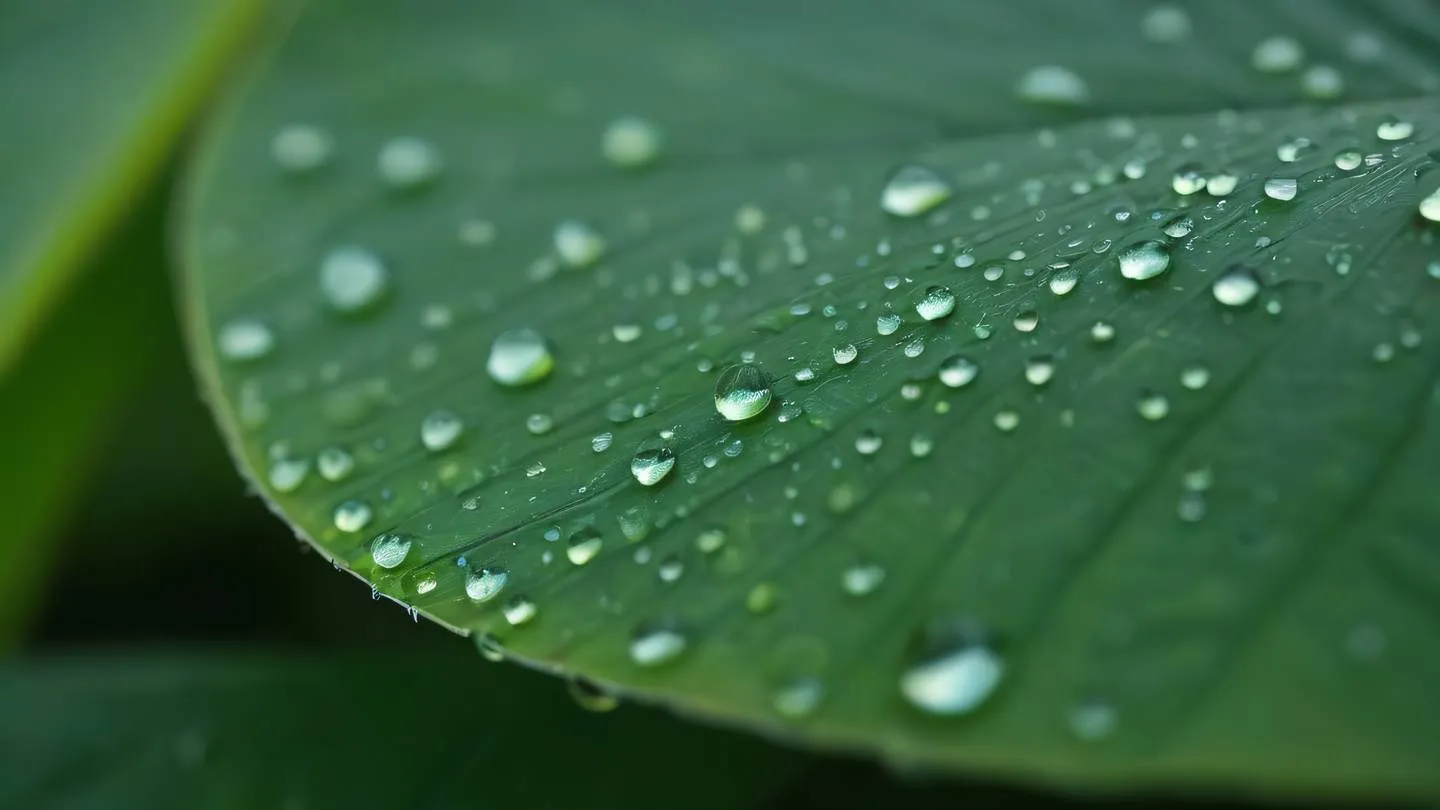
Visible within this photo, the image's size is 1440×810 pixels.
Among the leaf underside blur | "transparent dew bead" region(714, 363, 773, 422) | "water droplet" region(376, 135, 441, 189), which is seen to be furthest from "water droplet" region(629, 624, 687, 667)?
"water droplet" region(376, 135, 441, 189)

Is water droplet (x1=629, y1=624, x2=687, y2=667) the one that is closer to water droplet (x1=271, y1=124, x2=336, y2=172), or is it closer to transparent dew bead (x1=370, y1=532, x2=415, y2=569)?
transparent dew bead (x1=370, y1=532, x2=415, y2=569)

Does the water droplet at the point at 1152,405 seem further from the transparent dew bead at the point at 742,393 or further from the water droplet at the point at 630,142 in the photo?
the water droplet at the point at 630,142

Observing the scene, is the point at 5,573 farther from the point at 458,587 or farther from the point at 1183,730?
the point at 1183,730

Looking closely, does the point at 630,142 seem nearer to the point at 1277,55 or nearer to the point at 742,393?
the point at 742,393

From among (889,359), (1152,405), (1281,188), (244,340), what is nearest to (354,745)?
(244,340)

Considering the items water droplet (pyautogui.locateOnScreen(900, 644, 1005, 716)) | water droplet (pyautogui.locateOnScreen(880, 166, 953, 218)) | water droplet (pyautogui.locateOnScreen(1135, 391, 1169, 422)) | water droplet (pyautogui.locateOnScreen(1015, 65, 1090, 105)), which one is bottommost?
water droplet (pyautogui.locateOnScreen(900, 644, 1005, 716))

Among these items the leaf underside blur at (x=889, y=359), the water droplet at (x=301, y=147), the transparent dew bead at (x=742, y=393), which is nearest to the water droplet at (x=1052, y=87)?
the leaf underside blur at (x=889, y=359)

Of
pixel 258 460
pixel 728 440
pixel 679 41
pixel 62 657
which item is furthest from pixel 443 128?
pixel 62 657
